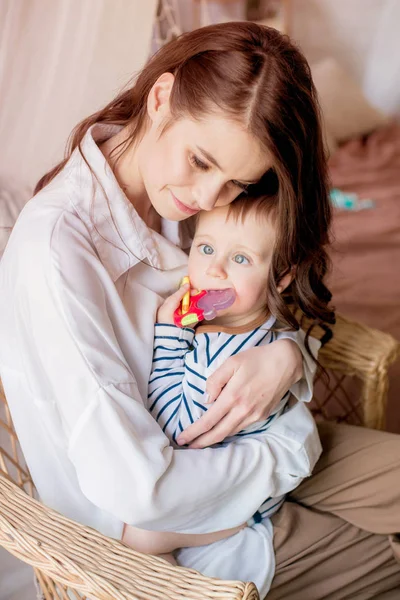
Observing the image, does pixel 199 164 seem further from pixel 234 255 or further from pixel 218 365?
pixel 218 365

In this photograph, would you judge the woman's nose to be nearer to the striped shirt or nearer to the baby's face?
the baby's face

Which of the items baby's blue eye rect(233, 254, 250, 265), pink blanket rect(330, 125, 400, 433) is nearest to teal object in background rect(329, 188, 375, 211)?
pink blanket rect(330, 125, 400, 433)

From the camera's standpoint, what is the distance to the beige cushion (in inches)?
126

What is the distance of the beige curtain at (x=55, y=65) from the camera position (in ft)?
4.45

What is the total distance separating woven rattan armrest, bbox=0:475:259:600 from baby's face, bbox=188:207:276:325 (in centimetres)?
43

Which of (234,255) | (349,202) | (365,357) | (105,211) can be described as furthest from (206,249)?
(349,202)

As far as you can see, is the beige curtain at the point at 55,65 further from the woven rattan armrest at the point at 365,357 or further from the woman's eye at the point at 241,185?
the woven rattan armrest at the point at 365,357

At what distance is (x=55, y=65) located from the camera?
142 centimetres

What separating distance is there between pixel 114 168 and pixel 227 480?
524 mm

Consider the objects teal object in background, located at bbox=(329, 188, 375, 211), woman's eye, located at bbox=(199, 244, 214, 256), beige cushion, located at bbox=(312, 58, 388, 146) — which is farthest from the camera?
beige cushion, located at bbox=(312, 58, 388, 146)

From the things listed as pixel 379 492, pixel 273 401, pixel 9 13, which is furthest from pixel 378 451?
pixel 9 13

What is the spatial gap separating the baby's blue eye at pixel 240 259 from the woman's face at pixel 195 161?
92 mm

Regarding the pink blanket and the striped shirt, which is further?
the pink blanket

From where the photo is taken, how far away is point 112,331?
1.06 metres
